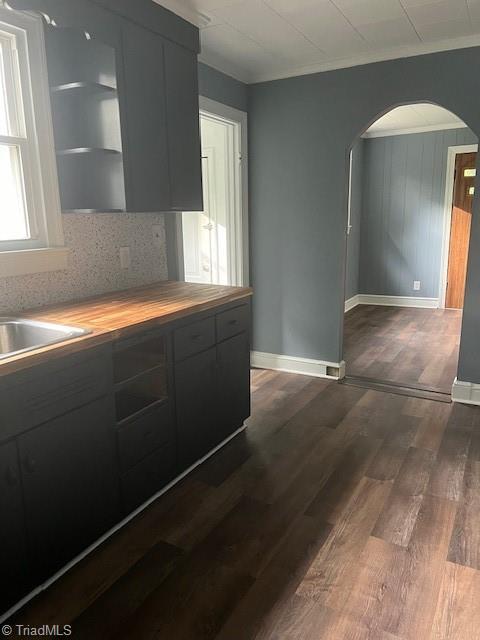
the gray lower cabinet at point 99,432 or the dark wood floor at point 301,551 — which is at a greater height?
the gray lower cabinet at point 99,432

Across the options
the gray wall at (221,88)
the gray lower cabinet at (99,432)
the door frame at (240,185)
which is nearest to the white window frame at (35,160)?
the gray lower cabinet at (99,432)

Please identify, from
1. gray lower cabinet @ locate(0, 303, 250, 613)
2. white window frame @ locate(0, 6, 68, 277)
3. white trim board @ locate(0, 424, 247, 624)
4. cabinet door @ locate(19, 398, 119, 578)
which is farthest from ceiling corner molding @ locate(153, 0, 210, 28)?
white trim board @ locate(0, 424, 247, 624)

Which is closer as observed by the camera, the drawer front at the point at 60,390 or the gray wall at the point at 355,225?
the drawer front at the point at 60,390

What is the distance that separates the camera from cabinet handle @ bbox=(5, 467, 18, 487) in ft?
4.94

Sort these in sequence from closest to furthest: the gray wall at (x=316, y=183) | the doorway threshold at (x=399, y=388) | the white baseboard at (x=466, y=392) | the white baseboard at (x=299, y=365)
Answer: the gray wall at (x=316, y=183) < the white baseboard at (x=466, y=392) < the doorway threshold at (x=399, y=388) < the white baseboard at (x=299, y=365)

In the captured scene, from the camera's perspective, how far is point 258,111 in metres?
3.80

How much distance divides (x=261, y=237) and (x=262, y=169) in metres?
0.55

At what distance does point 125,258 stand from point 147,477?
4.09 feet

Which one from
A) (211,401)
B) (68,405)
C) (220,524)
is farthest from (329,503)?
(68,405)

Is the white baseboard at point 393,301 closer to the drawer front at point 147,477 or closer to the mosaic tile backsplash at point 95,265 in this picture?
the mosaic tile backsplash at point 95,265

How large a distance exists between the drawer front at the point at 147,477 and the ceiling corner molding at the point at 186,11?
7.37 feet

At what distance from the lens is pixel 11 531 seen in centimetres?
154

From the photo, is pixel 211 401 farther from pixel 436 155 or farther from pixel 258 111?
pixel 436 155

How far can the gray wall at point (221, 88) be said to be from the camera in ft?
10.7
